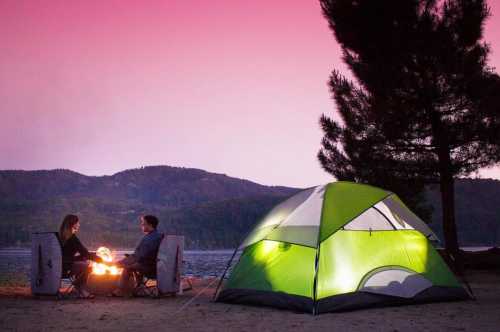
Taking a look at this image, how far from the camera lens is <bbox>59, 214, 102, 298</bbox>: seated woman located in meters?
9.77

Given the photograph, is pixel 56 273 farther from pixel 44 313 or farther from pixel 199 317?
pixel 199 317

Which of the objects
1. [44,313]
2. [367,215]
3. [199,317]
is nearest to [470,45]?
[367,215]

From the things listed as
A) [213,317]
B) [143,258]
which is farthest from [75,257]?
[213,317]

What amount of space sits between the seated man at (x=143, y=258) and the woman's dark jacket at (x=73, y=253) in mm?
546

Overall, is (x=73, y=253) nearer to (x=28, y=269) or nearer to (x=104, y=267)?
(x=104, y=267)

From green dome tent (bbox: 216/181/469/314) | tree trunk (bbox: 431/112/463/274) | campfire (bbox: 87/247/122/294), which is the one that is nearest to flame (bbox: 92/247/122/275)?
Answer: campfire (bbox: 87/247/122/294)

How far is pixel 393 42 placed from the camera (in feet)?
55.6

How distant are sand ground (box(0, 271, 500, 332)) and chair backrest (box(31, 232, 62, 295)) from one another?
0.28 metres

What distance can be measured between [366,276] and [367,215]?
43.5 inches

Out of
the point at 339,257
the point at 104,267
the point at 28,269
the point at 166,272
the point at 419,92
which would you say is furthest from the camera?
the point at 28,269

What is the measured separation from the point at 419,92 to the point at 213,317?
475 inches

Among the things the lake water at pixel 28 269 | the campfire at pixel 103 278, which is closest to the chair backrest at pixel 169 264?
the campfire at pixel 103 278

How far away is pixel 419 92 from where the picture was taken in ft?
56.2

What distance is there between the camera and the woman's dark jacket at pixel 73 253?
9.77m
